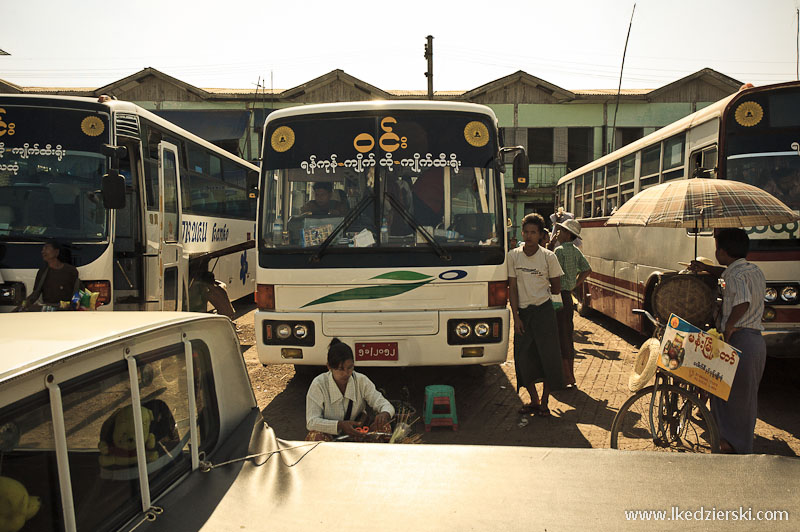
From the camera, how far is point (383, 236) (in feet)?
20.0

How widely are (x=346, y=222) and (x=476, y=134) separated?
1.66 m

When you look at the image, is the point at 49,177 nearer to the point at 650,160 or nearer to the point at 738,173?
the point at 738,173

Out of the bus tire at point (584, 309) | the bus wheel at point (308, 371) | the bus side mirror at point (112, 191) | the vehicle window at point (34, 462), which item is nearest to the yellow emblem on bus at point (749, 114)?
the bus wheel at point (308, 371)

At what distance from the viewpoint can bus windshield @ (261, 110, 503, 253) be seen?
610 cm

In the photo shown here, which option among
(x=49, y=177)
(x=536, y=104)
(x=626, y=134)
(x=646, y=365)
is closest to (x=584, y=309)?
(x=646, y=365)

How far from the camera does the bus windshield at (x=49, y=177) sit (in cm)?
715

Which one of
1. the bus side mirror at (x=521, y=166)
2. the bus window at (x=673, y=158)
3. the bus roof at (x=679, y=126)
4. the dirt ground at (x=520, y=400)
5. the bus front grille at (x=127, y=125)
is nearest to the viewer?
the dirt ground at (x=520, y=400)

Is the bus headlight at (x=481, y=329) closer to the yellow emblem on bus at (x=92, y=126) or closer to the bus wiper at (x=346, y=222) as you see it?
the bus wiper at (x=346, y=222)

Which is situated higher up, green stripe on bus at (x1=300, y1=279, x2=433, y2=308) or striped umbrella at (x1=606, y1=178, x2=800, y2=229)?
striped umbrella at (x1=606, y1=178, x2=800, y2=229)

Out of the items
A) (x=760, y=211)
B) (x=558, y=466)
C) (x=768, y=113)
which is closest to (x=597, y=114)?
(x=768, y=113)

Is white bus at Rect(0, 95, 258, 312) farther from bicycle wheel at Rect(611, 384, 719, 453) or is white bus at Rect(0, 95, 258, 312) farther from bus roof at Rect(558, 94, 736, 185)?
bus roof at Rect(558, 94, 736, 185)

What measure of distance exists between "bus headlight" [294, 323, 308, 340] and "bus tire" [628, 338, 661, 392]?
3.11 metres

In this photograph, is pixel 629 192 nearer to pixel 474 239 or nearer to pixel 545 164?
pixel 474 239

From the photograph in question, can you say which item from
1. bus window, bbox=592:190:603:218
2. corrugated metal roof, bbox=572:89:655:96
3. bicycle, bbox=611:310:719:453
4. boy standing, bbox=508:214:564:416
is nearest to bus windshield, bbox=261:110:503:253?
boy standing, bbox=508:214:564:416
